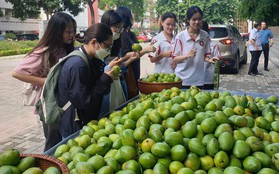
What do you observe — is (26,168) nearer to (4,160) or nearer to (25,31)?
(4,160)

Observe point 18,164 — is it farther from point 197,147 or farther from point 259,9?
point 259,9

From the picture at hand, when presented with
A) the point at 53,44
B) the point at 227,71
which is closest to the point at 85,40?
the point at 53,44

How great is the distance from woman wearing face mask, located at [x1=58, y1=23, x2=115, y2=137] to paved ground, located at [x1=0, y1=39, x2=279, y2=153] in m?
0.91

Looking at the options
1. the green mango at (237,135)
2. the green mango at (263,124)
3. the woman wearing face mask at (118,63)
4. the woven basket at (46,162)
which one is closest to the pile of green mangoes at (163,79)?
the woman wearing face mask at (118,63)

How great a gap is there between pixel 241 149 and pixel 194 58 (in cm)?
248

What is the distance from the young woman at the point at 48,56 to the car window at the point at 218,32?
8.73 meters

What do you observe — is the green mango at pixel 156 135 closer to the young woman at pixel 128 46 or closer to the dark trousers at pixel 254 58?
the young woman at pixel 128 46

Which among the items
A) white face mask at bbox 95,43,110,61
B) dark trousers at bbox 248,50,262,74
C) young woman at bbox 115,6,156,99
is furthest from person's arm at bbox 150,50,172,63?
dark trousers at bbox 248,50,262,74

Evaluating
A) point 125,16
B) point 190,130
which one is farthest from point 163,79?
point 190,130

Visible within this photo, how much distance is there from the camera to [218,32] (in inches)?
441

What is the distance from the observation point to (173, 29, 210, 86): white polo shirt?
417 cm

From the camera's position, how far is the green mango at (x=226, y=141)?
6.15 ft

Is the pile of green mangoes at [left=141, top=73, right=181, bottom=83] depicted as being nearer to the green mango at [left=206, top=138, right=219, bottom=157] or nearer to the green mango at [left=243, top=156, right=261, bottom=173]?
the green mango at [left=206, top=138, right=219, bottom=157]

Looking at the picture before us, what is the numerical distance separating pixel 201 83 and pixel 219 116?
2.08 meters
